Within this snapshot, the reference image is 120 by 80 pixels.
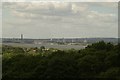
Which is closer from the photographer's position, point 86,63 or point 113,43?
point 86,63

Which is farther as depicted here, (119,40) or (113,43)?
(113,43)

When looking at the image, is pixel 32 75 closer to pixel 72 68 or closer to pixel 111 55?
pixel 72 68

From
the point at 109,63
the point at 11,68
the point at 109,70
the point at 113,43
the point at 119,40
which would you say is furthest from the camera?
the point at 113,43

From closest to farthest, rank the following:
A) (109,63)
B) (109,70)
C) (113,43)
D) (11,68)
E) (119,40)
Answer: (109,70)
(109,63)
(11,68)
(119,40)
(113,43)

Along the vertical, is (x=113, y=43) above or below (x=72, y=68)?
above

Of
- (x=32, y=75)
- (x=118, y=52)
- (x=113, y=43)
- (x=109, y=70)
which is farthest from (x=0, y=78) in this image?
(x=113, y=43)

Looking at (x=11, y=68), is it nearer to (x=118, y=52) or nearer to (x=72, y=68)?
(x=72, y=68)

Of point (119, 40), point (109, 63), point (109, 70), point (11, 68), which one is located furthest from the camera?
point (119, 40)

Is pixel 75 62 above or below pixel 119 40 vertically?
below

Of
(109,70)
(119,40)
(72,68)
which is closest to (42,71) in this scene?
(72,68)
